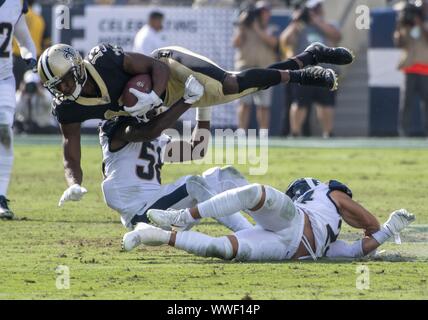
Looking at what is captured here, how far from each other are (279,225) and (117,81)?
1.82 metres

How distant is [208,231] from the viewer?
9430 millimetres

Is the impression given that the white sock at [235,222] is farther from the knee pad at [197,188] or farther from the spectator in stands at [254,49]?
the spectator in stands at [254,49]

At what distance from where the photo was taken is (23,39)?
1091cm

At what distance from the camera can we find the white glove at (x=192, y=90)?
8164 millimetres

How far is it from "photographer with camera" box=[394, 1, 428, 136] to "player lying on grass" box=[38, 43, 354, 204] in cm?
970

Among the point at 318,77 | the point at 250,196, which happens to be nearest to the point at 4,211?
the point at 318,77

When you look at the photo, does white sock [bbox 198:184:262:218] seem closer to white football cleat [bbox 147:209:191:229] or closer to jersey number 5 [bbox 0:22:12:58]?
white football cleat [bbox 147:209:191:229]

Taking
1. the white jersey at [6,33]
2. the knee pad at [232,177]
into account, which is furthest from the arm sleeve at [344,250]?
the white jersey at [6,33]

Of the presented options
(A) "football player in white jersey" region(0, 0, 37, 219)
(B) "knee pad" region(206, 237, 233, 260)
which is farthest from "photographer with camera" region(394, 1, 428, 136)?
(B) "knee pad" region(206, 237, 233, 260)

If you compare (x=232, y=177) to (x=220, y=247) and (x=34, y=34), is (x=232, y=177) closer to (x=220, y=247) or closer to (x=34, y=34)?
(x=220, y=247)

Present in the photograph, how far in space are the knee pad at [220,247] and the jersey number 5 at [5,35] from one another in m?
3.92

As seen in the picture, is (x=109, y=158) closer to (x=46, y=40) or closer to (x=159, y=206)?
(x=159, y=206)

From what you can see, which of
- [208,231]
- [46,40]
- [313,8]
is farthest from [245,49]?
[208,231]

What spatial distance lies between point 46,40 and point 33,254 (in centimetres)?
1170
